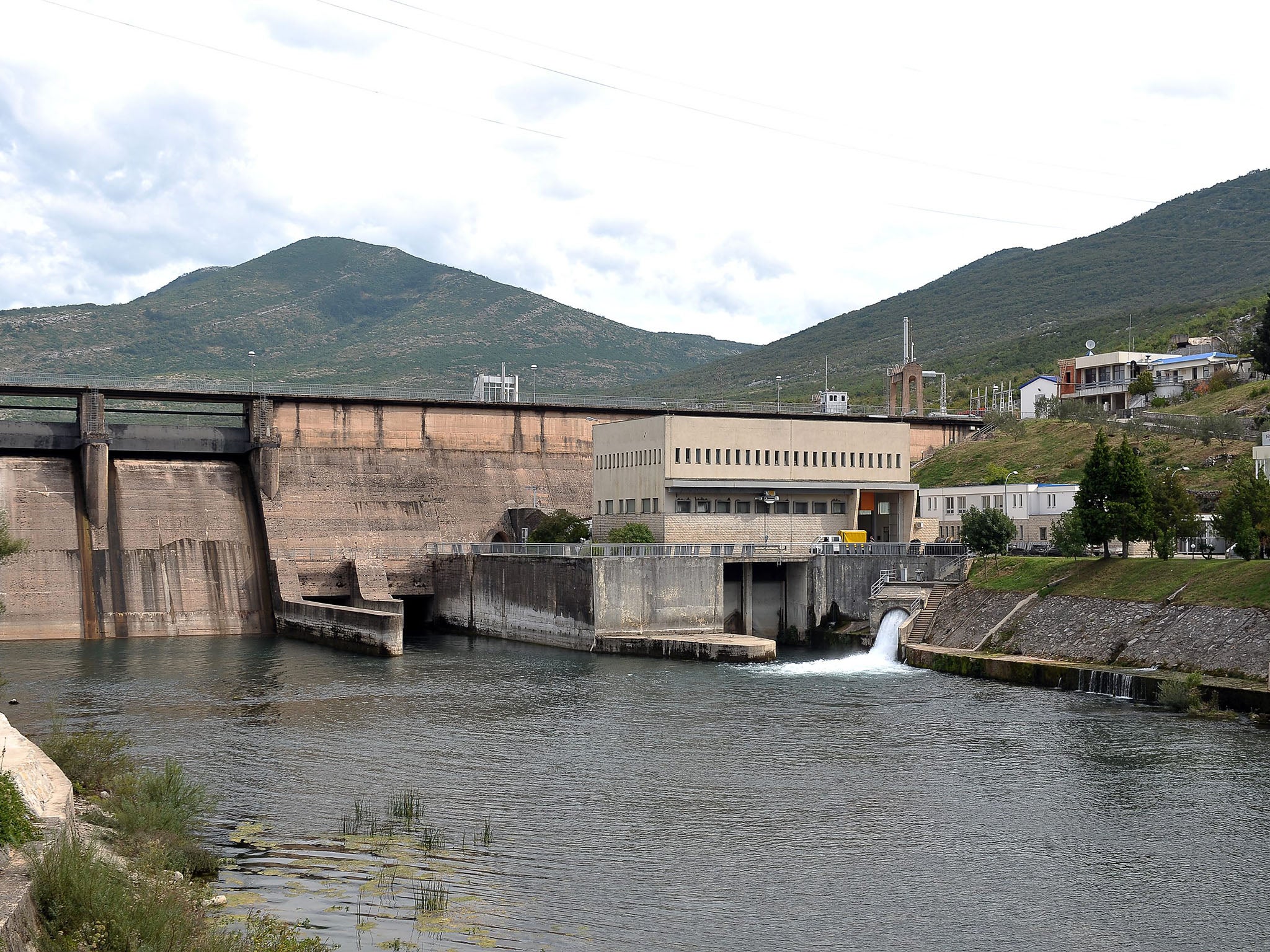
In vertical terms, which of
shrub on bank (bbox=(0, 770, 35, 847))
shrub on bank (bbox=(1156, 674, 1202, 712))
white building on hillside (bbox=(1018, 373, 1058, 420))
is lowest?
shrub on bank (bbox=(1156, 674, 1202, 712))

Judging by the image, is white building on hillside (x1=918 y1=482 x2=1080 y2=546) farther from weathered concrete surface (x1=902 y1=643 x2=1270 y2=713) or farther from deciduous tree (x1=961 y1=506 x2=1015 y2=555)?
weathered concrete surface (x1=902 y1=643 x2=1270 y2=713)

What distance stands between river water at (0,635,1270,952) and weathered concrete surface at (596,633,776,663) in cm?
445

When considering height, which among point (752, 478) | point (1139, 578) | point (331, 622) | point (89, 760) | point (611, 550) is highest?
point (752, 478)

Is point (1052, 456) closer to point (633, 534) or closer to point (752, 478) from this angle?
point (752, 478)

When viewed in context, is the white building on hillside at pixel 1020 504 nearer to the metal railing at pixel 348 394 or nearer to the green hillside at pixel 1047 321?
the metal railing at pixel 348 394

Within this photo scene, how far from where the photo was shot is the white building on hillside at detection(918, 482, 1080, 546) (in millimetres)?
61906

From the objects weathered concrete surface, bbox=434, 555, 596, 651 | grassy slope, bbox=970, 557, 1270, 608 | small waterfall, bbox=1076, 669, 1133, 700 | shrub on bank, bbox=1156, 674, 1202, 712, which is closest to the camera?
shrub on bank, bbox=1156, 674, 1202, 712

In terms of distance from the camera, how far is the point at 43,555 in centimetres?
5984

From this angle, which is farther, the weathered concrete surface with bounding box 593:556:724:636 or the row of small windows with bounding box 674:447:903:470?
the row of small windows with bounding box 674:447:903:470

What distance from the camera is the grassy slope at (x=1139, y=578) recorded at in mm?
39312

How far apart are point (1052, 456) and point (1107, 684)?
38885 millimetres

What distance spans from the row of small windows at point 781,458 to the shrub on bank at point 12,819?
152 ft

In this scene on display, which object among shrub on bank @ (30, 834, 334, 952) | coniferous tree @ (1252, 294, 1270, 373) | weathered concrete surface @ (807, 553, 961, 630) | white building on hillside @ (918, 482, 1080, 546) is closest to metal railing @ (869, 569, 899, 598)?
weathered concrete surface @ (807, 553, 961, 630)

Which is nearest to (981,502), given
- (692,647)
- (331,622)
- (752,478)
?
(752,478)
